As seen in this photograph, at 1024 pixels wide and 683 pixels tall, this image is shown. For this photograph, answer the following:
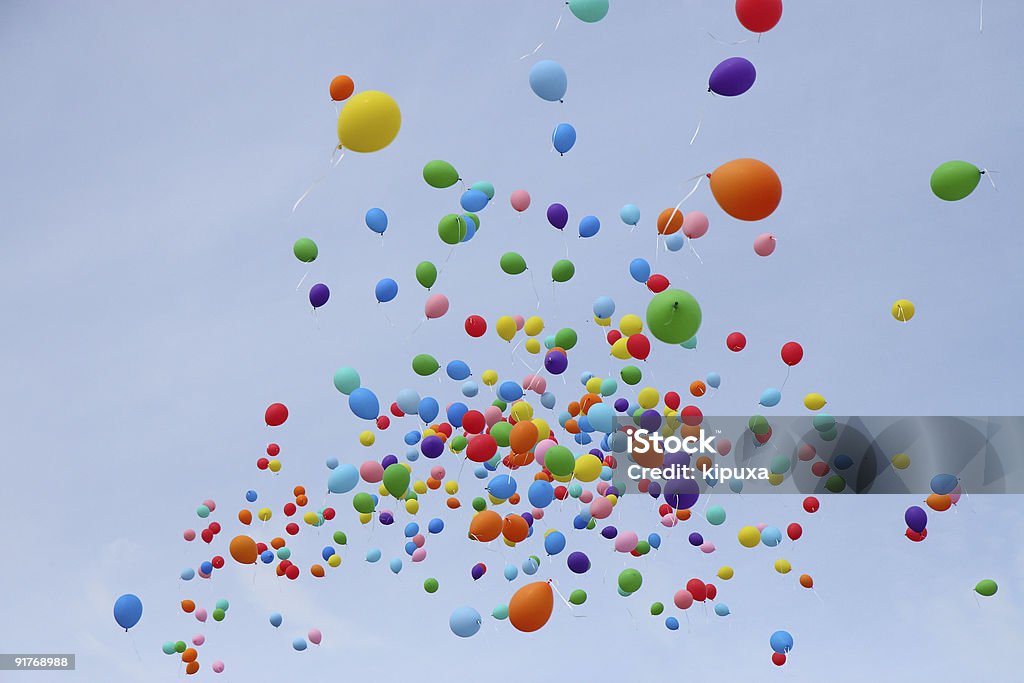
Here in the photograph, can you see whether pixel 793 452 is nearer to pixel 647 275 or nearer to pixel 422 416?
pixel 647 275

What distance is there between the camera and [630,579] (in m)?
8.11

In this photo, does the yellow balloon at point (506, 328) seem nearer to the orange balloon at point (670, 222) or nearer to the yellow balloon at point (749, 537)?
the orange balloon at point (670, 222)

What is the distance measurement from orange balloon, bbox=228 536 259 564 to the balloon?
483cm

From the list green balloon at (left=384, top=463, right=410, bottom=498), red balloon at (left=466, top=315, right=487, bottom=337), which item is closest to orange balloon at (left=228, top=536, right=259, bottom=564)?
green balloon at (left=384, top=463, right=410, bottom=498)

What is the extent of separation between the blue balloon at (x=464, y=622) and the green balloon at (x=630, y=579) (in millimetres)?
1863


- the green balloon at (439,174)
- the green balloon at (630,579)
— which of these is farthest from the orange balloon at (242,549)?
the green balloon at (439,174)

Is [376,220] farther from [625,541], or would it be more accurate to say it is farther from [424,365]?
[625,541]

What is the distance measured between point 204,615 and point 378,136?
7.12 m

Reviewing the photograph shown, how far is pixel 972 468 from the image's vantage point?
28.6ft

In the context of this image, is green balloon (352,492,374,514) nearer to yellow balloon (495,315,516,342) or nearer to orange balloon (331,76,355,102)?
yellow balloon (495,315,516,342)

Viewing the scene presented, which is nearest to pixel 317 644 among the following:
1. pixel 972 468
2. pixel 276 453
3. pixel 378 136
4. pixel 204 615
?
pixel 204 615

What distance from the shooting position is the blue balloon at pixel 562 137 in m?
7.34

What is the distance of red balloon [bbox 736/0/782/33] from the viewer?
5.35 m

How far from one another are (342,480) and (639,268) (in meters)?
3.59
